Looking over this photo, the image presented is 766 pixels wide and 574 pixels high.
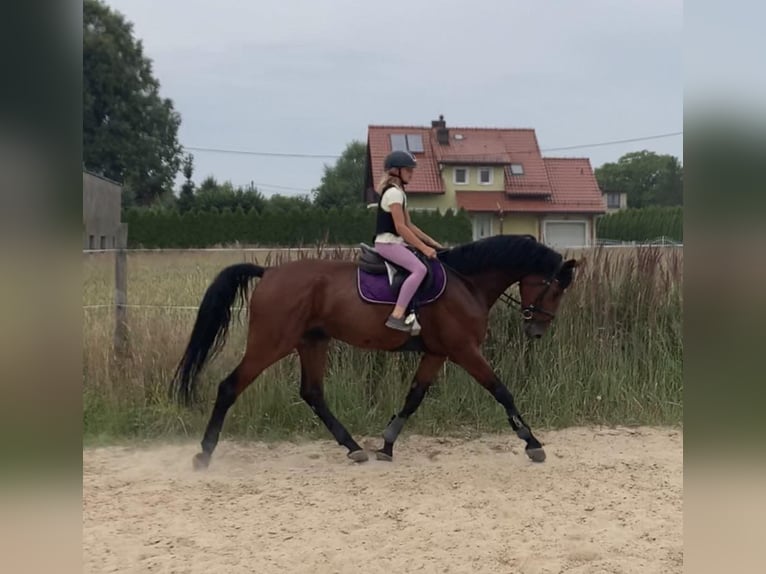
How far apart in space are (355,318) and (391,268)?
482 millimetres

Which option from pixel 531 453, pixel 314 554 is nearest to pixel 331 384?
pixel 531 453

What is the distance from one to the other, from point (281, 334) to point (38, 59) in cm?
382

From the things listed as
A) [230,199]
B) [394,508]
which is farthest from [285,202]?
[394,508]

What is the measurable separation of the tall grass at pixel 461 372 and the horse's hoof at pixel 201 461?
35.4 inches

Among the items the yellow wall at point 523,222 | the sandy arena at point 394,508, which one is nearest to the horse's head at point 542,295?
the sandy arena at point 394,508

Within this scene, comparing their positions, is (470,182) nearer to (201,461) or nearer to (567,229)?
(567,229)

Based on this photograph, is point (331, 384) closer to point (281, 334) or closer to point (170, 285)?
point (281, 334)

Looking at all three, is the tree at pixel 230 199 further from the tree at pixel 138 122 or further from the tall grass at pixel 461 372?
the tall grass at pixel 461 372

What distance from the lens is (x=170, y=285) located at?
7906mm

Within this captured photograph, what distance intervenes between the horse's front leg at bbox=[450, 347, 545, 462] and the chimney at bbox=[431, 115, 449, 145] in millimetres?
30410

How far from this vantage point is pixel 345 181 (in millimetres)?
57969

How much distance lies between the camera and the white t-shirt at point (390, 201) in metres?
4.84

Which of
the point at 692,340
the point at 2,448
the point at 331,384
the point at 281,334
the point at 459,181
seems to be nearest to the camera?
the point at 2,448

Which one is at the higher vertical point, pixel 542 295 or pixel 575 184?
pixel 575 184
